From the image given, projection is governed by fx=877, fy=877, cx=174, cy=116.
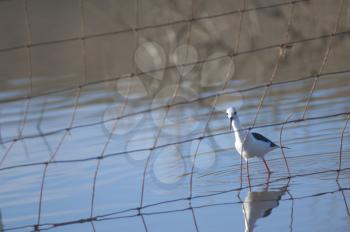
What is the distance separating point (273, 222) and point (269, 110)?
4.19 meters

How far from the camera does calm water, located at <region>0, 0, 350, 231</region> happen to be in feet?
22.3

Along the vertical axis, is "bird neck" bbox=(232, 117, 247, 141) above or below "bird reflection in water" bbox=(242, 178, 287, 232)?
above

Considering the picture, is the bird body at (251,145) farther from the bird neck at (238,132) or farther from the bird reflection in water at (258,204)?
the bird reflection in water at (258,204)

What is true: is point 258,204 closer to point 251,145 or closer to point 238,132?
point 251,145

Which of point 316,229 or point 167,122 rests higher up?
point 167,122

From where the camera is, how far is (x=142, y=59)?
52.3ft

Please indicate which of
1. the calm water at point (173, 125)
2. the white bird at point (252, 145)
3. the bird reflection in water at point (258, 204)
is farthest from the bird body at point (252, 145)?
the bird reflection in water at point (258, 204)

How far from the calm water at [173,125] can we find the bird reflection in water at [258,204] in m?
0.02

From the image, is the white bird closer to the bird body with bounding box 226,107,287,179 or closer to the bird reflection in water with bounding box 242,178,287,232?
the bird body with bounding box 226,107,287,179

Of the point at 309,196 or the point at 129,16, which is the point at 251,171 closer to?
the point at 309,196

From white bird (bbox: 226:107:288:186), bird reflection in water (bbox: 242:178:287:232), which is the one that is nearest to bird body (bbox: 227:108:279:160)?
white bird (bbox: 226:107:288:186)

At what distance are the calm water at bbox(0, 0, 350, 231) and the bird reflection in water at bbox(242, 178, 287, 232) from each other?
2 centimetres

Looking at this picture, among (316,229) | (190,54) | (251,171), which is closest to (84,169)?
(251,171)

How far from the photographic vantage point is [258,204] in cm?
695
